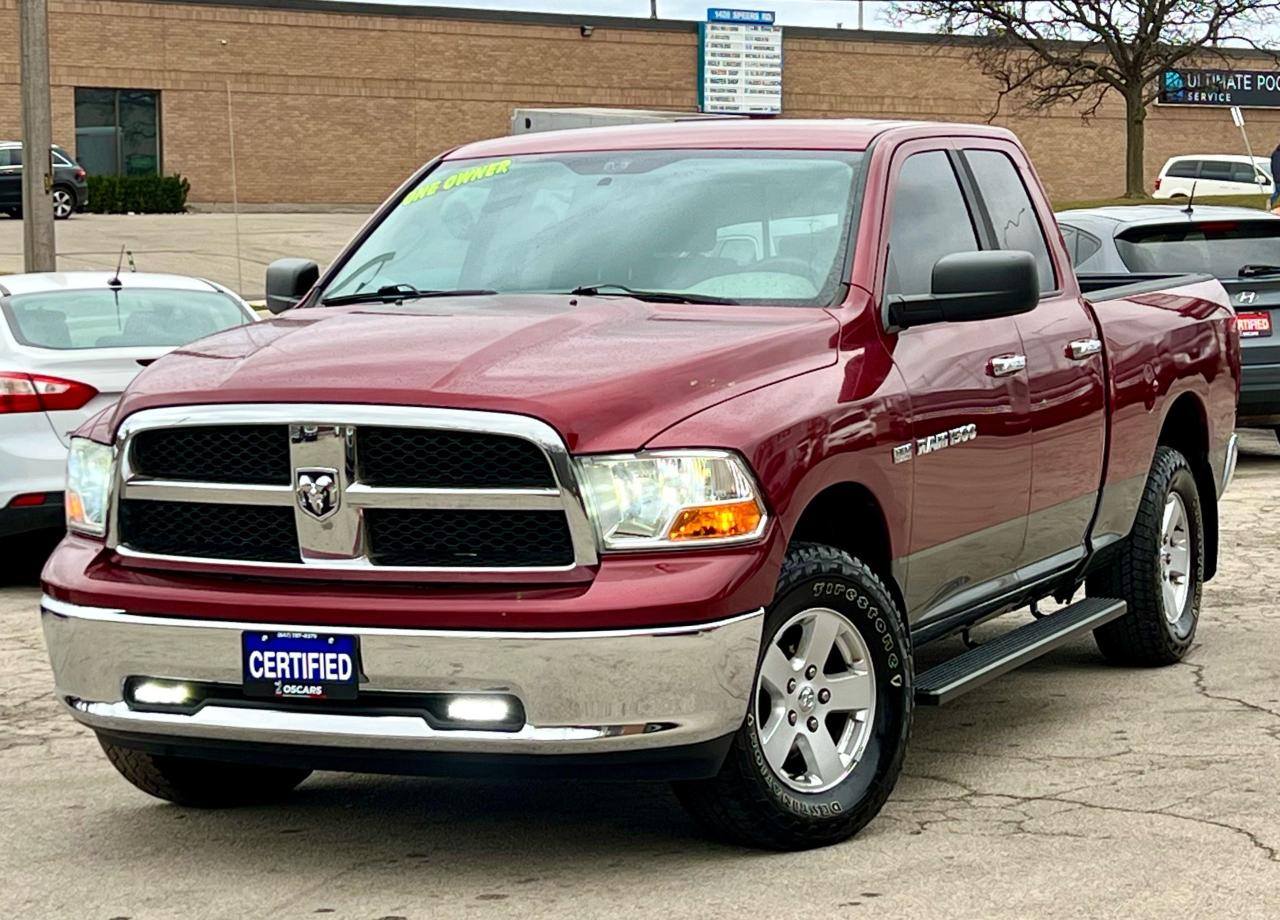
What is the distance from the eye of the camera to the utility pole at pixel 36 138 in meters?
19.7

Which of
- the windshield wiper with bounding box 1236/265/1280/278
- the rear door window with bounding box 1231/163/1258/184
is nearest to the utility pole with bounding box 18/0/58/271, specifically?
the windshield wiper with bounding box 1236/265/1280/278

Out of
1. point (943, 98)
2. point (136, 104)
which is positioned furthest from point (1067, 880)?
point (943, 98)

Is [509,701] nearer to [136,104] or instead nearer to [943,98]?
[136,104]

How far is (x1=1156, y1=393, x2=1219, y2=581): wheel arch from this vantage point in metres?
8.33

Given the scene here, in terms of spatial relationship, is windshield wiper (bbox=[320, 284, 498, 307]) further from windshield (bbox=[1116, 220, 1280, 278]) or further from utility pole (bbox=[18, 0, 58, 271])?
utility pole (bbox=[18, 0, 58, 271])

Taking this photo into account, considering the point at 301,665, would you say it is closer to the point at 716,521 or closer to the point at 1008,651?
the point at 716,521

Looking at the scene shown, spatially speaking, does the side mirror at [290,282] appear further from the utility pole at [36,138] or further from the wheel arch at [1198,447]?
the utility pole at [36,138]

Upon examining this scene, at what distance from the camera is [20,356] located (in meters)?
10.1

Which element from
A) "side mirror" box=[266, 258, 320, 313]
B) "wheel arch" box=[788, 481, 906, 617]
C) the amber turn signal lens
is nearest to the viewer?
the amber turn signal lens

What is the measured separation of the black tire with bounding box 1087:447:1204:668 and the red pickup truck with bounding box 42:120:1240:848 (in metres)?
0.97

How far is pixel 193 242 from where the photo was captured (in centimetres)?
4203

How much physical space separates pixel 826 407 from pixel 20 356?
5.77m

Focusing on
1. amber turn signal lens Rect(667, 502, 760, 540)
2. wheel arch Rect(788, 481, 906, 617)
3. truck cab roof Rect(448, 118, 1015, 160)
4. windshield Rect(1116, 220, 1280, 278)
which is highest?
truck cab roof Rect(448, 118, 1015, 160)

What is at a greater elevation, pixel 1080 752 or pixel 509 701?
pixel 509 701
